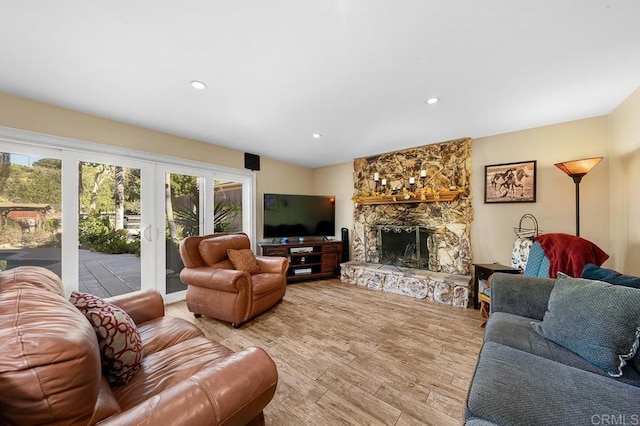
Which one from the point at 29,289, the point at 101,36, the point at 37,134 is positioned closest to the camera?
the point at 29,289

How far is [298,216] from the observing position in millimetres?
4398

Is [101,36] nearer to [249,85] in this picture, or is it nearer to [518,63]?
[249,85]

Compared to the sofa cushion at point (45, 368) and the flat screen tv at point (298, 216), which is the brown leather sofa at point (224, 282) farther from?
the sofa cushion at point (45, 368)

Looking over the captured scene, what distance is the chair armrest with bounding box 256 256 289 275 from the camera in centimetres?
300

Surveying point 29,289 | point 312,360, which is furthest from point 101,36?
point 312,360

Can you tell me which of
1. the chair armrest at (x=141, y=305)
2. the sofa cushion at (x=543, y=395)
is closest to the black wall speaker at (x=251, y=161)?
the chair armrest at (x=141, y=305)

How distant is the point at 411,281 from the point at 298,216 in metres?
2.23

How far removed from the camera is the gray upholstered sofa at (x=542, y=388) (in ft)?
2.82

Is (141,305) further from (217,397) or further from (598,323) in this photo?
(598,323)

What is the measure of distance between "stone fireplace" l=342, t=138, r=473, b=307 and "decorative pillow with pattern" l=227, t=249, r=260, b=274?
1713mm

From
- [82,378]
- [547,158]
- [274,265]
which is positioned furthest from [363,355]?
[547,158]

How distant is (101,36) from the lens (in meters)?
1.46

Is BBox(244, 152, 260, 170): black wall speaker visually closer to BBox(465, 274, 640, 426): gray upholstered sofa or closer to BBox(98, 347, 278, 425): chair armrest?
BBox(98, 347, 278, 425): chair armrest

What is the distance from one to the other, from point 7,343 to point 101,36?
5.87 ft
